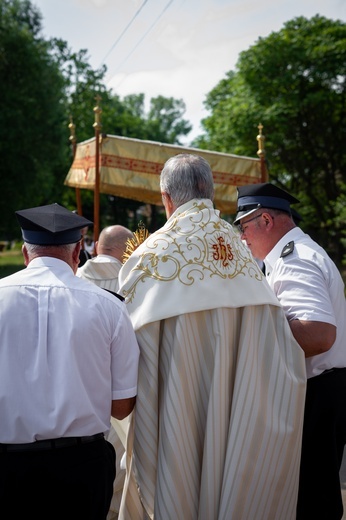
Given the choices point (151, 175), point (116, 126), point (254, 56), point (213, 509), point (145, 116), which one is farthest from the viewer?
point (145, 116)

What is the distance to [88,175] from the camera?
7781 mm

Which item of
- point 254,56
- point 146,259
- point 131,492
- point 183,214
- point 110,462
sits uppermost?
point 254,56

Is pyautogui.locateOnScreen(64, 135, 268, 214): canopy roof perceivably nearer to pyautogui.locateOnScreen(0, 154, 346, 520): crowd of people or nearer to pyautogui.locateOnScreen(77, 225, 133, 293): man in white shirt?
pyautogui.locateOnScreen(77, 225, 133, 293): man in white shirt

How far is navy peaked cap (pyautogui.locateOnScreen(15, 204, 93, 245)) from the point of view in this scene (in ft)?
7.55

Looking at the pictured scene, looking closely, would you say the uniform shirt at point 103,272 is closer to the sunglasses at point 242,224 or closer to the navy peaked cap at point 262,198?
the sunglasses at point 242,224

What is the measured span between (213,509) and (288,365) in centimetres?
69

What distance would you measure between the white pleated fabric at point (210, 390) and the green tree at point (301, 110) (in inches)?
776

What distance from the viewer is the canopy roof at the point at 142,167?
739cm

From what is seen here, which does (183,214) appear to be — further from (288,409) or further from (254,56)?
(254,56)

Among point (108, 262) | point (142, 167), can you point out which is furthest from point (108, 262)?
point (142, 167)

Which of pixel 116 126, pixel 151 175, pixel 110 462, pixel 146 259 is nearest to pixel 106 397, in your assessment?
pixel 110 462

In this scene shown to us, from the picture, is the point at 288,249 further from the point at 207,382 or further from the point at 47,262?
the point at 47,262

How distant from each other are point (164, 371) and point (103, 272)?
227 cm

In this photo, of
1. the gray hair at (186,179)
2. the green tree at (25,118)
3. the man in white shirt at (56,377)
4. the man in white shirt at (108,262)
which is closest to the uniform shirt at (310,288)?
the gray hair at (186,179)
